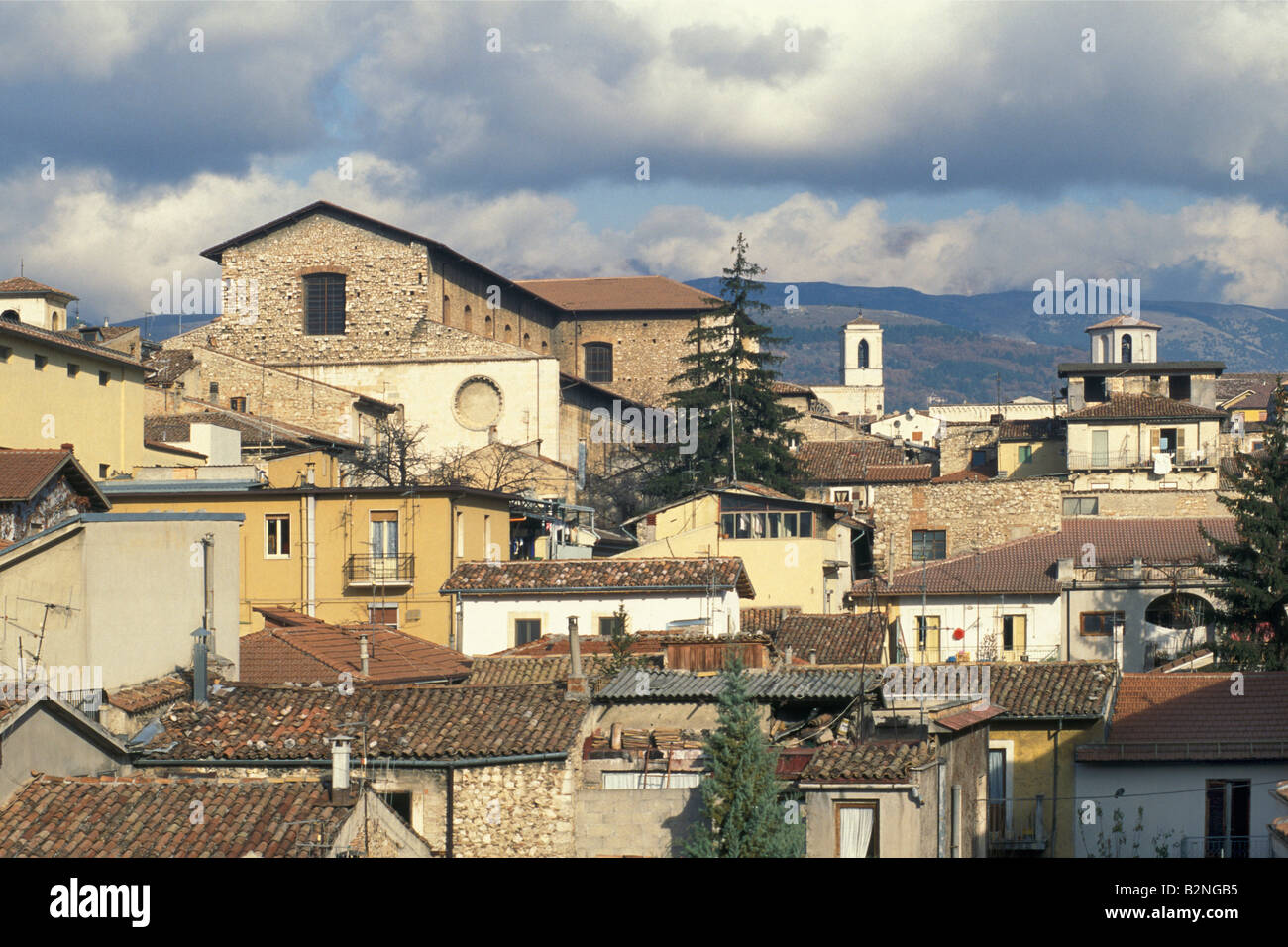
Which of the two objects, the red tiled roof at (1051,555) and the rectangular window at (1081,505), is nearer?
the red tiled roof at (1051,555)

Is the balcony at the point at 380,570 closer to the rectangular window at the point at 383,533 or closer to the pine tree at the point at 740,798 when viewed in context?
the rectangular window at the point at 383,533

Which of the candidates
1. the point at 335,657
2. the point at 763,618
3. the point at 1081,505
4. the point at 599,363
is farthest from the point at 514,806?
the point at 599,363

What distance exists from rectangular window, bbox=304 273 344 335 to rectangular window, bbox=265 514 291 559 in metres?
29.9

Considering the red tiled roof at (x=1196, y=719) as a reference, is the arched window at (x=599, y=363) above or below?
above

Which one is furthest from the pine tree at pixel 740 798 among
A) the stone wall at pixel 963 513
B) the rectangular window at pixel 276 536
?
the stone wall at pixel 963 513

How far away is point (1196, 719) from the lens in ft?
86.2

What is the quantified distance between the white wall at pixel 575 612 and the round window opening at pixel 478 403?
2951 cm

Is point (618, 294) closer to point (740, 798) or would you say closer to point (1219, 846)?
point (1219, 846)

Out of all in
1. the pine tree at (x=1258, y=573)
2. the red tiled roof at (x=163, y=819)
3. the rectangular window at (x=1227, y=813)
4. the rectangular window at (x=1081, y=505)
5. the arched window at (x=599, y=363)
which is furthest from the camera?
the arched window at (x=599, y=363)

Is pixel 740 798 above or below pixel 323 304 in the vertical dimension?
below

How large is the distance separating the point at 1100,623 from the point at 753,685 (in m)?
21.5

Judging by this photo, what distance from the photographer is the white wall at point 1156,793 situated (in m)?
24.3
